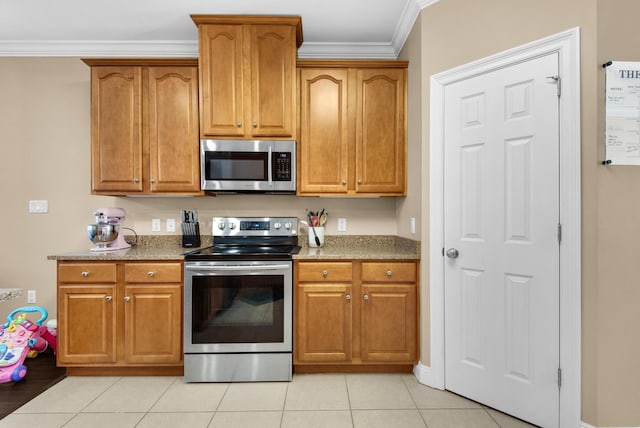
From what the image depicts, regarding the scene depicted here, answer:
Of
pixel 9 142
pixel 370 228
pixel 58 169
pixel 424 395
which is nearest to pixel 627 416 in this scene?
pixel 424 395

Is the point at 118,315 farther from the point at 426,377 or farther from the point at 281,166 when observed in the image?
the point at 426,377

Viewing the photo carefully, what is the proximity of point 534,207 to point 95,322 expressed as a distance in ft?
9.90

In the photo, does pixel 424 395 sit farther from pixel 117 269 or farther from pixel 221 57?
pixel 221 57

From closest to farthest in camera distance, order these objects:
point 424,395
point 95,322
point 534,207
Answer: point 534,207 < point 424,395 < point 95,322

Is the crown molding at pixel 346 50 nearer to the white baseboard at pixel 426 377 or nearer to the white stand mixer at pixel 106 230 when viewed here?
the white stand mixer at pixel 106 230

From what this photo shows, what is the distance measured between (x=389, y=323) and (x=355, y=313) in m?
0.26

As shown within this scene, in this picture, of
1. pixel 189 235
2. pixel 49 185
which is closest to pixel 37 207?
pixel 49 185

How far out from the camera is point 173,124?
2.77 metres

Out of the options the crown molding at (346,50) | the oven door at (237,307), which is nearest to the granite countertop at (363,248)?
the oven door at (237,307)

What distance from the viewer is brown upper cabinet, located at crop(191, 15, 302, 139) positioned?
105 inches

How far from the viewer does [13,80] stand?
10.1ft

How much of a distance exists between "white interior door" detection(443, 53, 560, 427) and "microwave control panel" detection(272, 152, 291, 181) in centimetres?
120

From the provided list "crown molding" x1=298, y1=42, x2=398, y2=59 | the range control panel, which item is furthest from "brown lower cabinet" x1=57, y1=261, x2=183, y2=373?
"crown molding" x1=298, y1=42, x2=398, y2=59

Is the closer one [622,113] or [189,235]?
[622,113]
